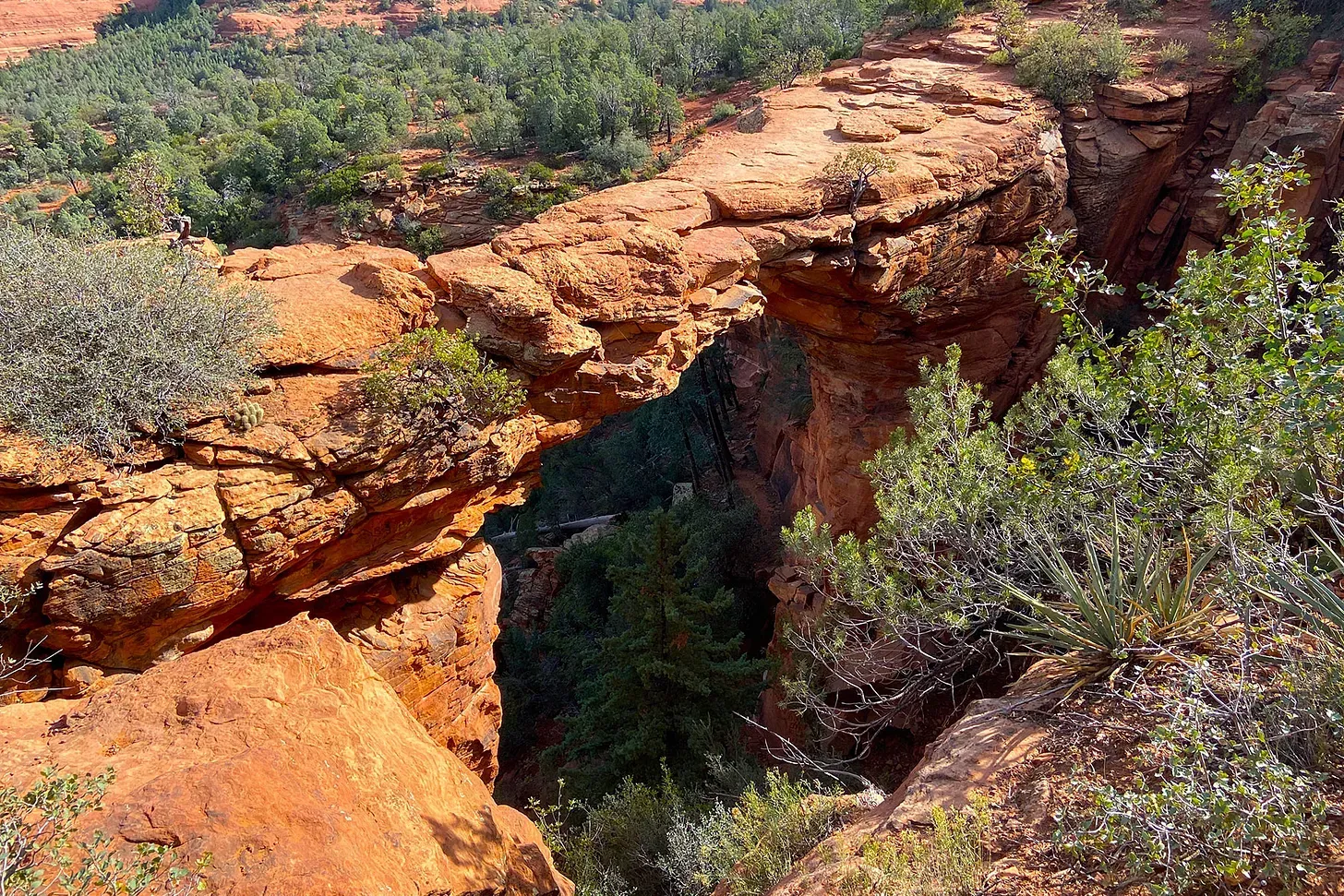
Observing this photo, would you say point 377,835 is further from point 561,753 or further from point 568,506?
point 568,506

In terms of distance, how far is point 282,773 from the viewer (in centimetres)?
389

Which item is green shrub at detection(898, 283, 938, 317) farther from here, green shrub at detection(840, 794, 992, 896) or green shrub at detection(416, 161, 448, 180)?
green shrub at detection(416, 161, 448, 180)

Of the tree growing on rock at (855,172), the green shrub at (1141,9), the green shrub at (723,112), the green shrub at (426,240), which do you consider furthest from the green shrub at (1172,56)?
the green shrub at (426,240)

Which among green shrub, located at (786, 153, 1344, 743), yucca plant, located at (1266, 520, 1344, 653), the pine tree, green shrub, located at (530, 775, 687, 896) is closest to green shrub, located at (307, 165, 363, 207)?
the pine tree

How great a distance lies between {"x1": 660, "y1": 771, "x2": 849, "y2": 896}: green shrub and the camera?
17.3ft

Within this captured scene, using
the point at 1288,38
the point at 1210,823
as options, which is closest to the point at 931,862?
the point at 1210,823

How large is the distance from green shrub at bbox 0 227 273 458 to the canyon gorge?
0.23 m

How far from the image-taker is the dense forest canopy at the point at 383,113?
20141mm

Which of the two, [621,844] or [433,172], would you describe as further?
[433,172]

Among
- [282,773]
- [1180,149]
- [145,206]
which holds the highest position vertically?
[145,206]

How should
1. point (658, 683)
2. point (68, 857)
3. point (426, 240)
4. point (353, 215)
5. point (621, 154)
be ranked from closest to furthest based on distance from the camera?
point (68, 857)
point (658, 683)
point (621, 154)
point (426, 240)
point (353, 215)

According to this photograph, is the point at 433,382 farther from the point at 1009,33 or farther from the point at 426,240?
the point at 426,240

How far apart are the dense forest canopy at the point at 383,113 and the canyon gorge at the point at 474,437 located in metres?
3.65

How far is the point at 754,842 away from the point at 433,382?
483cm
